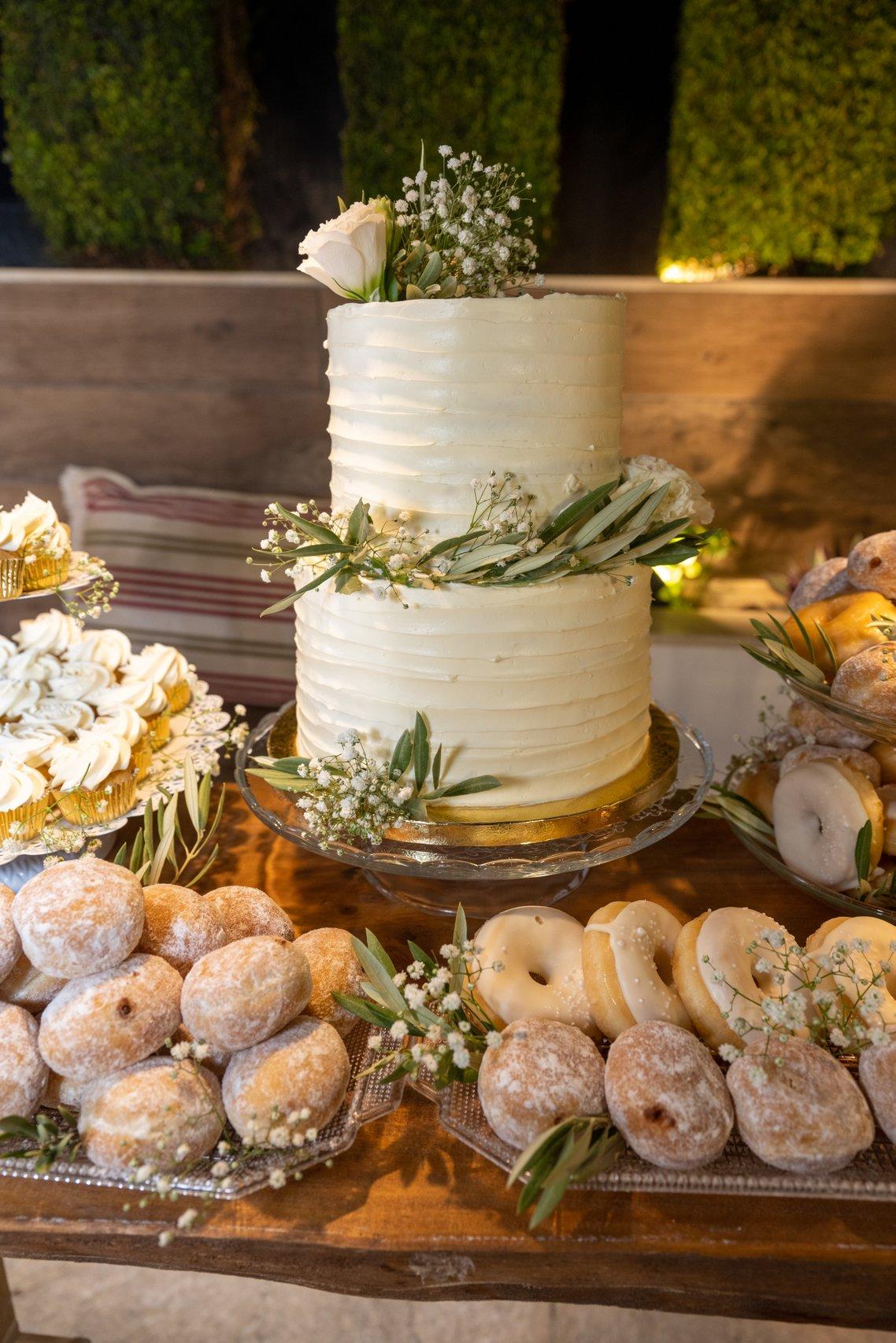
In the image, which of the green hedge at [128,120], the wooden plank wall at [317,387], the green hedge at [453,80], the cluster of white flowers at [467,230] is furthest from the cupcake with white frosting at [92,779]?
the green hedge at [128,120]

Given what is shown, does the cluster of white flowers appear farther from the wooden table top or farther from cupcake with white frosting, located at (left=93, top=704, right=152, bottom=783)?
the wooden table top

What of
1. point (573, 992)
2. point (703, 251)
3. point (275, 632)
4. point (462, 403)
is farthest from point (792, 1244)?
point (703, 251)

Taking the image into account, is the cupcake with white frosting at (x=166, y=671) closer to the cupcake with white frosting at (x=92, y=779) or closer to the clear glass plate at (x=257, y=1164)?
the cupcake with white frosting at (x=92, y=779)

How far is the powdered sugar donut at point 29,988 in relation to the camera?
1.11m

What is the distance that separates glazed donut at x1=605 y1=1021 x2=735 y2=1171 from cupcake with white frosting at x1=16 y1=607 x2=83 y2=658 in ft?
3.75

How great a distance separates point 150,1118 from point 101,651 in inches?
36.3

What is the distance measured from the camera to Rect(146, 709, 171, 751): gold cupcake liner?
64.7 inches

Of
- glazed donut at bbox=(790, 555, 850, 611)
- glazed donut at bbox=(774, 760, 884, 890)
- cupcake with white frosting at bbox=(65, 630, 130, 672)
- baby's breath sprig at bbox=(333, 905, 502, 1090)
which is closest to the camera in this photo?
baby's breath sprig at bbox=(333, 905, 502, 1090)

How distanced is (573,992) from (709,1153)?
0.23 m

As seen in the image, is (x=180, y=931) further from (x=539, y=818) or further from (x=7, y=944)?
(x=539, y=818)

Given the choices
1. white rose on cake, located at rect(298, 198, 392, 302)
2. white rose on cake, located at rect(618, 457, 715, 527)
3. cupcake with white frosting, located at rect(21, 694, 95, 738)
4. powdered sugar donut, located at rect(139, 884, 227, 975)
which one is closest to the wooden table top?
powdered sugar donut, located at rect(139, 884, 227, 975)

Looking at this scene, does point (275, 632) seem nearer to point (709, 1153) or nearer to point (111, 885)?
point (111, 885)

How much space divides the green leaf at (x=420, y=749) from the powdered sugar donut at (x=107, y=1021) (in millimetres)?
417

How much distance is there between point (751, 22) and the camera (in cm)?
324
